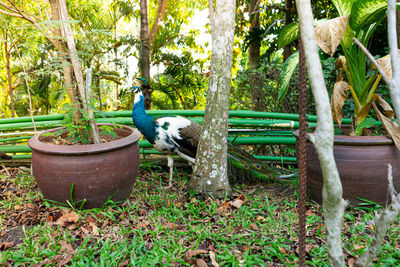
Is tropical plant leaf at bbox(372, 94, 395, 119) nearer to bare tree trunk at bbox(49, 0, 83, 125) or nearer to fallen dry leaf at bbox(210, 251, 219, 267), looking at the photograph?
fallen dry leaf at bbox(210, 251, 219, 267)

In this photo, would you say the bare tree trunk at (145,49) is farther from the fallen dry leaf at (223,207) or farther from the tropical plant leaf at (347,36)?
the tropical plant leaf at (347,36)

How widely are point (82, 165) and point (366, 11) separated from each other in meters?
2.34

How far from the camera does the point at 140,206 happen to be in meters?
2.81

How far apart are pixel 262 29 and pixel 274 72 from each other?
65.7 inches

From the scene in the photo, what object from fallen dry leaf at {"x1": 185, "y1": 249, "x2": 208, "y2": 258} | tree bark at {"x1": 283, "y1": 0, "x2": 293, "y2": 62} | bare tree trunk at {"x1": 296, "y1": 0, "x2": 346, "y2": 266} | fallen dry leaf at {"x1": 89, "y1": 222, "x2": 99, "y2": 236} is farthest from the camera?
tree bark at {"x1": 283, "y1": 0, "x2": 293, "y2": 62}

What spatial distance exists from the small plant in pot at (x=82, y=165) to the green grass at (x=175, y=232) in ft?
0.46

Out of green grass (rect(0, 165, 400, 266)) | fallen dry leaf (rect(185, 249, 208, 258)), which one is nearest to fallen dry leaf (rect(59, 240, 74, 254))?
green grass (rect(0, 165, 400, 266))

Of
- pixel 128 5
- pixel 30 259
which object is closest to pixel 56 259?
pixel 30 259

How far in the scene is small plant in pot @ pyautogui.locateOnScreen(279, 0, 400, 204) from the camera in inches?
86.4

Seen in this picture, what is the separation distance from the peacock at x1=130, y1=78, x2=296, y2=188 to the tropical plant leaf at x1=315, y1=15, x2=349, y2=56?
1.44 m

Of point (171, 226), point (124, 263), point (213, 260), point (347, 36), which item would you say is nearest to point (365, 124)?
point (347, 36)

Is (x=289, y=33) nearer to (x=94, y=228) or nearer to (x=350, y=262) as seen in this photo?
(x=350, y=262)

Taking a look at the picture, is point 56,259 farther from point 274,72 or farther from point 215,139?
point 274,72

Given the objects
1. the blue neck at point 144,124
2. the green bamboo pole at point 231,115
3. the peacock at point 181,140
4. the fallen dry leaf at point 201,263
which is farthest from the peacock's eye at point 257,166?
the fallen dry leaf at point 201,263
